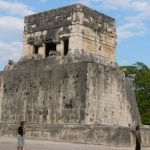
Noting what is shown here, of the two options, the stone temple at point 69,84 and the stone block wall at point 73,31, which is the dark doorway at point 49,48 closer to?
the stone temple at point 69,84

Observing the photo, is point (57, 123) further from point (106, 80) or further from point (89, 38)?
point (89, 38)

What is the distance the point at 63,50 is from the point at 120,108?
4.67m

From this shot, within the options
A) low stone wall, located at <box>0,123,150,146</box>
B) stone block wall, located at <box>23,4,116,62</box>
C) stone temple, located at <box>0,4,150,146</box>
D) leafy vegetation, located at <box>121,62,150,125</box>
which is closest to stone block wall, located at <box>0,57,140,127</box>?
stone temple, located at <box>0,4,150,146</box>

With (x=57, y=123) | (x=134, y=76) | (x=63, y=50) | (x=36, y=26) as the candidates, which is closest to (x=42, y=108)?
(x=57, y=123)

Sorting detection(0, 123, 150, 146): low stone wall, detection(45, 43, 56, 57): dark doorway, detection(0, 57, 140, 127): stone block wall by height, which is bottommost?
detection(0, 123, 150, 146): low stone wall

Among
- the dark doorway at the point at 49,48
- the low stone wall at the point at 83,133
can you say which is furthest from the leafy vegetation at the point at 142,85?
the low stone wall at the point at 83,133

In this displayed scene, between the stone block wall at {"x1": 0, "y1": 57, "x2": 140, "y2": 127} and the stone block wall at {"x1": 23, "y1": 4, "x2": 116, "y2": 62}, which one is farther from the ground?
the stone block wall at {"x1": 23, "y1": 4, "x2": 116, "y2": 62}

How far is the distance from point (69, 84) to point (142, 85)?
21.3 metres

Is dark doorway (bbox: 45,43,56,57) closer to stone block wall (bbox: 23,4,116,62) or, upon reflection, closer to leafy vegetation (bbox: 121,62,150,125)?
stone block wall (bbox: 23,4,116,62)

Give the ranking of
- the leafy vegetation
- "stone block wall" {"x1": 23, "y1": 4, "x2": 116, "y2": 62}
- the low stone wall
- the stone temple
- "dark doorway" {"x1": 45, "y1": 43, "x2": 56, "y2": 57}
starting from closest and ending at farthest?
1. the low stone wall
2. the stone temple
3. "stone block wall" {"x1": 23, "y1": 4, "x2": 116, "y2": 62}
4. "dark doorway" {"x1": 45, "y1": 43, "x2": 56, "y2": 57}
5. the leafy vegetation

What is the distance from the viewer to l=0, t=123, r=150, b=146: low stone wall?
17375 millimetres

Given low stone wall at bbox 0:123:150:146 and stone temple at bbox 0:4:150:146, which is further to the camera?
stone temple at bbox 0:4:150:146

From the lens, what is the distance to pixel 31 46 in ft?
77.9

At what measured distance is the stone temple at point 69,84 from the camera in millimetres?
19391
